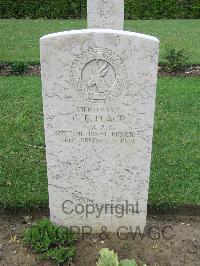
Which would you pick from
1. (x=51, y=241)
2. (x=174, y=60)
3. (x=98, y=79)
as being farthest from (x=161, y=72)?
(x=51, y=241)

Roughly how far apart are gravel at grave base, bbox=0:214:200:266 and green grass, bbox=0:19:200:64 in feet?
21.9

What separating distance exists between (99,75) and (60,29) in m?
11.6

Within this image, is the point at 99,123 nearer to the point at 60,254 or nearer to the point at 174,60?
the point at 60,254

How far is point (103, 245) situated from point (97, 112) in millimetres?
1302

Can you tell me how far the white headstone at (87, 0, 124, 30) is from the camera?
30.3 feet

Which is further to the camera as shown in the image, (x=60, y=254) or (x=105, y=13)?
(x=105, y=13)

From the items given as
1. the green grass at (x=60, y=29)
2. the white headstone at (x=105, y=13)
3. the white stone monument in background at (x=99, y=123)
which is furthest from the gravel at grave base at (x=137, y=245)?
the green grass at (x=60, y=29)

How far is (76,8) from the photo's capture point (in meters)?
18.4

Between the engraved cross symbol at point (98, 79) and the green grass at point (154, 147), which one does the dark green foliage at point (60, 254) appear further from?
the engraved cross symbol at point (98, 79)

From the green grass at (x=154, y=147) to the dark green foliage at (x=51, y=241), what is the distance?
2.21ft

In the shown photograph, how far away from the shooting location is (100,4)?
362 inches

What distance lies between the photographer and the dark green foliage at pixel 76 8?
1830 centimetres

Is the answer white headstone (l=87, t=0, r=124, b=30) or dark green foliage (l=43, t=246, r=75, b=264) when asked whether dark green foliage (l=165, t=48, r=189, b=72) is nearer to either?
white headstone (l=87, t=0, r=124, b=30)

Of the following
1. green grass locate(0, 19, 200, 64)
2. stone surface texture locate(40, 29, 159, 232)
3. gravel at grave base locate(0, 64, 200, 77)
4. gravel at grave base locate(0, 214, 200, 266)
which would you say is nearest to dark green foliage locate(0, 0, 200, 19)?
green grass locate(0, 19, 200, 64)
